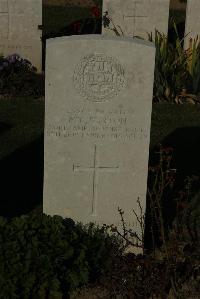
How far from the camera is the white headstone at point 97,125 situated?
5.68 m

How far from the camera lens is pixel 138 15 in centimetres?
1148

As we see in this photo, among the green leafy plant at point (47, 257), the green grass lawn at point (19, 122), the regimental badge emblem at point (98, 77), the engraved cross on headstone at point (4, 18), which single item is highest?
the engraved cross on headstone at point (4, 18)

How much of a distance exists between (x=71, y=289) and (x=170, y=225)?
1.50 metres

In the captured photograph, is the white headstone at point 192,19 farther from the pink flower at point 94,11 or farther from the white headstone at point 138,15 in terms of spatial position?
the pink flower at point 94,11

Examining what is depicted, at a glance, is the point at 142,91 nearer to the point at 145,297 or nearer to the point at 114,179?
the point at 114,179

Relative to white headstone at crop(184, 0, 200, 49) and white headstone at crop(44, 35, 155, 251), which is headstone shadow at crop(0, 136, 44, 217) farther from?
white headstone at crop(184, 0, 200, 49)

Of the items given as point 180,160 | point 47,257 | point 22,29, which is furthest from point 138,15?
point 47,257

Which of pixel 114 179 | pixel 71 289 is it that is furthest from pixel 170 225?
pixel 71 289

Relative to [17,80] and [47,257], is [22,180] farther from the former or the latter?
[17,80]

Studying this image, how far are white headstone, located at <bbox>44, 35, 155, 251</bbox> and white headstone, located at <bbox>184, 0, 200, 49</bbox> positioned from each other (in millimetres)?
6057

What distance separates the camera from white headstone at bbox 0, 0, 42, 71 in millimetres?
11758

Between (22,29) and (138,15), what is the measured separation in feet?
6.14

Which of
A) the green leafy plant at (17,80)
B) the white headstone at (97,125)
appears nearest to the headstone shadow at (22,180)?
the white headstone at (97,125)

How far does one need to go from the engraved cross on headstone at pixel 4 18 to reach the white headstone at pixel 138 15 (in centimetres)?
159
